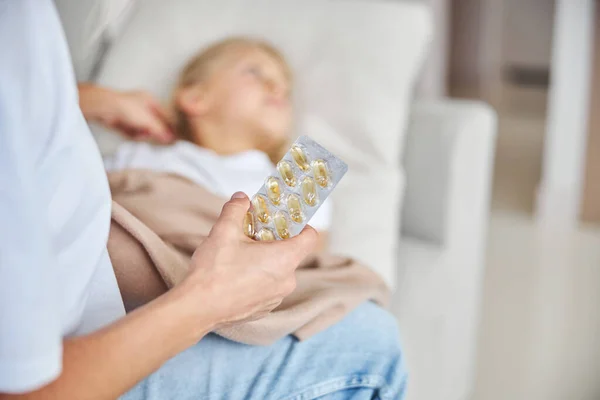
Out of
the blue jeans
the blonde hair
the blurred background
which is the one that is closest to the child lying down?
the blonde hair

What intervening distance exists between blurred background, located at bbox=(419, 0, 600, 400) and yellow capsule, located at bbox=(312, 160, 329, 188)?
0.95m

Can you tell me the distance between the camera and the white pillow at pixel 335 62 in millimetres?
1190

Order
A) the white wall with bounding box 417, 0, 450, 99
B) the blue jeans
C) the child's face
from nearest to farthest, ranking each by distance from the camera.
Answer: the blue jeans
the child's face
the white wall with bounding box 417, 0, 450, 99

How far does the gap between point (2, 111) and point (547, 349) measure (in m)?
1.36

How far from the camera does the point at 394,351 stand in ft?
2.32

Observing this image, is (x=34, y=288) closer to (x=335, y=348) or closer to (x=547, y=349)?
(x=335, y=348)

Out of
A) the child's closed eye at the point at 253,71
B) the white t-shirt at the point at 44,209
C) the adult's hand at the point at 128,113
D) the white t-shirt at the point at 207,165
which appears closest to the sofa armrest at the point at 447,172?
the white t-shirt at the point at 207,165

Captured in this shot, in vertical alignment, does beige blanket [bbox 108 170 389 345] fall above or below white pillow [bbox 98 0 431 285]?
below

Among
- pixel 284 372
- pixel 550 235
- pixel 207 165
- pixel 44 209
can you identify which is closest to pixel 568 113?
pixel 550 235

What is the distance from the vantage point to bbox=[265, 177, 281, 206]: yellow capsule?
0.56 m

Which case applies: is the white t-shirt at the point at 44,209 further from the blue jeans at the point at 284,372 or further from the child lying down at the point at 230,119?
the child lying down at the point at 230,119

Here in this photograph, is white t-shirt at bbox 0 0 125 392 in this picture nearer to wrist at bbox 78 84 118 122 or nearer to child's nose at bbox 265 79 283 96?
wrist at bbox 78 84 118 122

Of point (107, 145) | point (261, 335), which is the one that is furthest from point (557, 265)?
point (261, 335)

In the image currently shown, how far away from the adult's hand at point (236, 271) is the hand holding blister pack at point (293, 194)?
26 mm
